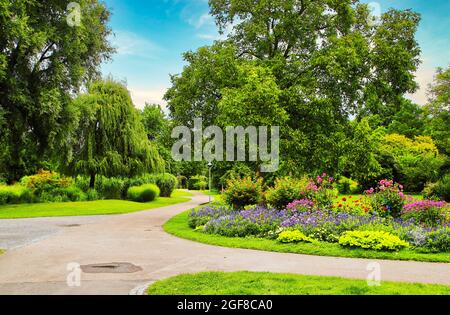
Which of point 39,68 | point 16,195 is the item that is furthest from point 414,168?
point 16,195

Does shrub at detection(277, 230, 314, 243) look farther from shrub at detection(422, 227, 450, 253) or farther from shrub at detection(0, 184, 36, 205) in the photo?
shrub at detection(0, 184, 36, 205)

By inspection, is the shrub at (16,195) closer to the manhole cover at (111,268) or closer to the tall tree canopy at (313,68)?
the tall tree canopy at (313,68)

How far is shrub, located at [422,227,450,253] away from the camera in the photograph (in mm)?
9555

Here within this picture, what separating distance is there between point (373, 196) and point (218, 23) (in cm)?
1281

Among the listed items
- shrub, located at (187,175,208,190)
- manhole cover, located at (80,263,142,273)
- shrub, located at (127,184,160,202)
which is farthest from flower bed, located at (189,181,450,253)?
shrub, located at (187,175,208,190)

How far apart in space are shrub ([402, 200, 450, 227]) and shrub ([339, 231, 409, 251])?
2052mm

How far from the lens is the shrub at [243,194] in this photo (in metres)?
16.1

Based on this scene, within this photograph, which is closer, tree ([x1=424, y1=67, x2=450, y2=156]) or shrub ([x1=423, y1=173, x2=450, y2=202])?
shrub ([x1=423, y1=173, x2=450, y2=202])

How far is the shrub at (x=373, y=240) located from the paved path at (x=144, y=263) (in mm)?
946

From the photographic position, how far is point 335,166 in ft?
57.5

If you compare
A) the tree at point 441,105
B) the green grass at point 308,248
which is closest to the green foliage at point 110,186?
the green grass at point 308,248
